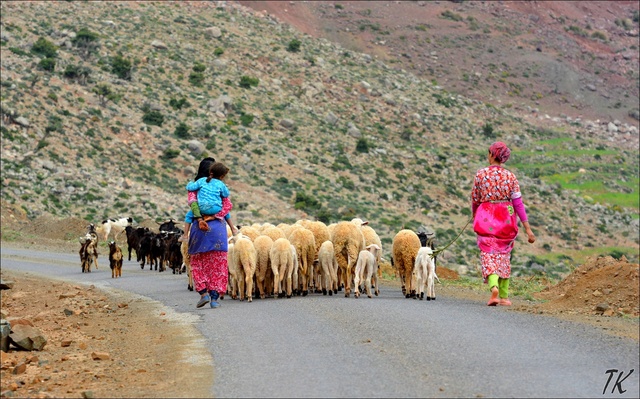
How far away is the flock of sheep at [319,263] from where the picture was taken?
16562mm

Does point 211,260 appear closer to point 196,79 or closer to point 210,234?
point 210,234

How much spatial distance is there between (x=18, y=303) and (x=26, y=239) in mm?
21474

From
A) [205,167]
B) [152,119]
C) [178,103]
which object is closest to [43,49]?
[178,103]

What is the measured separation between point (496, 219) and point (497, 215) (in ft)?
0.20

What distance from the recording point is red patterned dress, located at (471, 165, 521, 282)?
1405 cm

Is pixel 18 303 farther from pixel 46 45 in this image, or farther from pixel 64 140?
pixel 46 45

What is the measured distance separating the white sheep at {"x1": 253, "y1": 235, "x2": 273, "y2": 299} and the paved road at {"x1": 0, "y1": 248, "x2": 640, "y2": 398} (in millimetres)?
1797

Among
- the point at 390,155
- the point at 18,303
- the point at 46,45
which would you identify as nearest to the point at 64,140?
the point at 46,45

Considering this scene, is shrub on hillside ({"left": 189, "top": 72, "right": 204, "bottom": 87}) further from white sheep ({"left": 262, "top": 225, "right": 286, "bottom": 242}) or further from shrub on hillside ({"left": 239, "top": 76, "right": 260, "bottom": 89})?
white sheep ({"left": 262, "top": 225, "right": 286, "bottom": 242})

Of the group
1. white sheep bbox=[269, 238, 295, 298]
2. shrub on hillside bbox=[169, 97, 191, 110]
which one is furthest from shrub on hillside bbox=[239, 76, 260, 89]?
white sheep bbox=[269, 238, 295, 298]

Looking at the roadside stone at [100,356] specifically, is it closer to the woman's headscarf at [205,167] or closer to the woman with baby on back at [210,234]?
the woman with baby on back at [210,234]

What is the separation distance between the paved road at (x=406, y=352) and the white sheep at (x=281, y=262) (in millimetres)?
1534

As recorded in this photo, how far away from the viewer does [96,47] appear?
75.2 metres

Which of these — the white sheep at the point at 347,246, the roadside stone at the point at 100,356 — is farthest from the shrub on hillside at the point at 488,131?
the roadside stone at the point at 100,356
